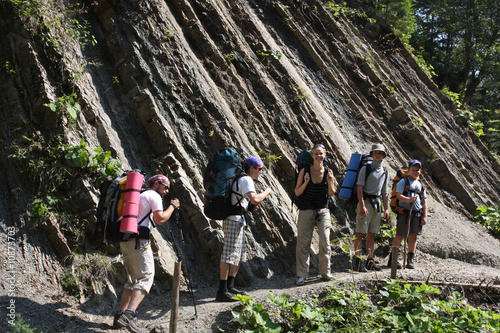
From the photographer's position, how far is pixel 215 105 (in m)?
8.42

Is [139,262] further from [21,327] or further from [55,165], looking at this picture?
[55,165]

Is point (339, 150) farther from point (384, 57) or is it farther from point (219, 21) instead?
point (384, 57)

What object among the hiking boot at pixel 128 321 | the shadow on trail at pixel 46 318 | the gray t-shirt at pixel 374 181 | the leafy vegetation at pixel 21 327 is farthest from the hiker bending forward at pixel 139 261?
the gray t-shirt at pixel 374 181

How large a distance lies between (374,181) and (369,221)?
2.33 ft

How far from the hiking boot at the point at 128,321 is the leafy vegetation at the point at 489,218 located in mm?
9269

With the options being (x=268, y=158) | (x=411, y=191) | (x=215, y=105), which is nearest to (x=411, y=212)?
(x=411, y=191)

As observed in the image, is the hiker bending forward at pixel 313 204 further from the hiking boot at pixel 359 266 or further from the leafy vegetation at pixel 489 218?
the leafy vegetation at pixel 489 218

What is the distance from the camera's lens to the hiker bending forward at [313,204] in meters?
6.46

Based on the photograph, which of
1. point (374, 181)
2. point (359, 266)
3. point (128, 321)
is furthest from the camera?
point (374, 181)

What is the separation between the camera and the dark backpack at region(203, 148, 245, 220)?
19.1 feet

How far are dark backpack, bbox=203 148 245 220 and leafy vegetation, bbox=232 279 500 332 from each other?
1.27 meters

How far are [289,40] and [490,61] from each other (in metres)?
11.6

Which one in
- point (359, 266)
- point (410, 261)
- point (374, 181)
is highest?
point (374, 181)

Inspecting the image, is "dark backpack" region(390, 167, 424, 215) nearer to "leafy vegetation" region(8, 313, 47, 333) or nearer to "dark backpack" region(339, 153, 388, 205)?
"dark backpack" region(339, 153, 388, 205)
